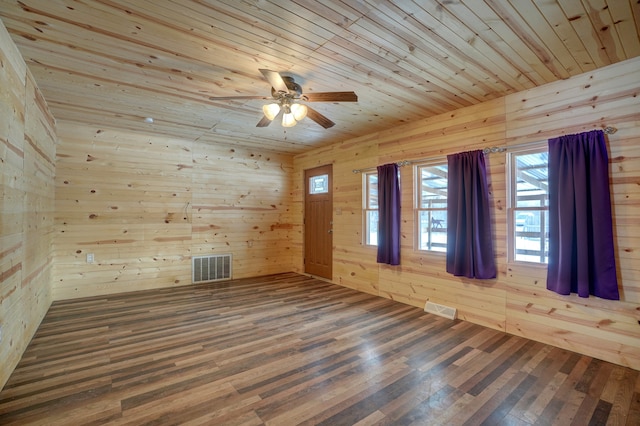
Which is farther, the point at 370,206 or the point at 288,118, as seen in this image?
the point at 370,206

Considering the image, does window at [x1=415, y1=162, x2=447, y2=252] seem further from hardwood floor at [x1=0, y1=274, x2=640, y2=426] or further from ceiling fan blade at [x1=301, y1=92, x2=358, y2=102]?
ceiling fan blade at [x1=301, y1=92, x2=358, y2=102]

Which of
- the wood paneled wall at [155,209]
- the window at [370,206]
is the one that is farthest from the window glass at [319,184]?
the window at [370,206]

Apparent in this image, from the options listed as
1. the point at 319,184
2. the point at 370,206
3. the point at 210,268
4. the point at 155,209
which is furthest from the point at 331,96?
the point at 210,268

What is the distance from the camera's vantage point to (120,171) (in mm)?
4973

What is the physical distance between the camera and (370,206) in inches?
203

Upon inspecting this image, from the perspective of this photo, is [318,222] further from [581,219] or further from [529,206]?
[581,219]

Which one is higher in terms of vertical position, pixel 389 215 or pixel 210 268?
pixel 389 215

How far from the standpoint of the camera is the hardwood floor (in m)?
2.00

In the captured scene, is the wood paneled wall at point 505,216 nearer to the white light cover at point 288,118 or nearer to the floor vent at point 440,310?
the floor vent at point 440,310

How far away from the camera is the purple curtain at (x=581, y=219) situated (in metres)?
2.72

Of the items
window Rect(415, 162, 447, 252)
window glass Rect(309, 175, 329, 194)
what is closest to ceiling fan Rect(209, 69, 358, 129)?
window Rect(415, 162, 447, 252)

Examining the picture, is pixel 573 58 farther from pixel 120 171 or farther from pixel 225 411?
pixel 120 171

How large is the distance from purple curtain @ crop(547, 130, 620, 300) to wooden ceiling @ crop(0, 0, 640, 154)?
750mm

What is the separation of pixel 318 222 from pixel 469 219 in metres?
3.09
